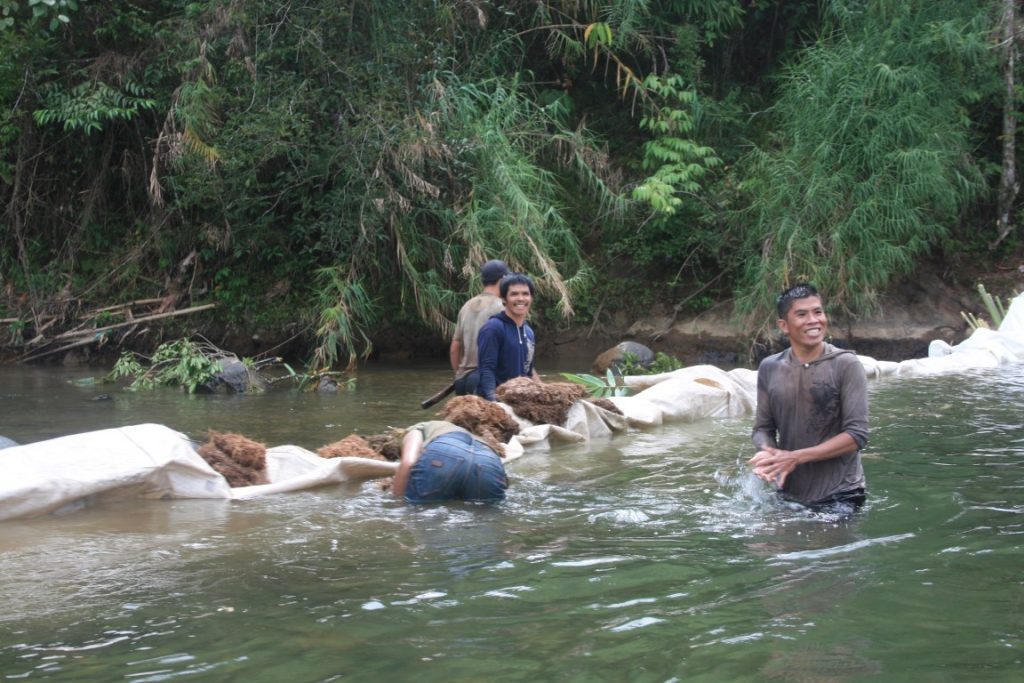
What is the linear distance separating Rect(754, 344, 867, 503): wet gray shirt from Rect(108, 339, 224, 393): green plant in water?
7.53m

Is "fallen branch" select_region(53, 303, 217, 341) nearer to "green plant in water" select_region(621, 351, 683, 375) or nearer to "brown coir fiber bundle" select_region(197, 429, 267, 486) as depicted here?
"green plant in water" select_region(621, 351, 683, 375)

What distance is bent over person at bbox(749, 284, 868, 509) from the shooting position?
4.94 meters

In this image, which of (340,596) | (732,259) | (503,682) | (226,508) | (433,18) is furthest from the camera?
(732,259)

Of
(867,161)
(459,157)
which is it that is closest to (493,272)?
(459,157)

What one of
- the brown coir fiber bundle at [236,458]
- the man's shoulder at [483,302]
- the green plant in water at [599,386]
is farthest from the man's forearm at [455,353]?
the brown coir fiber bundle at [236,458]

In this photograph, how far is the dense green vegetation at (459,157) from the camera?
12664 millimetres

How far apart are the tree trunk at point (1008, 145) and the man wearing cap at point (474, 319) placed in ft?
32.3

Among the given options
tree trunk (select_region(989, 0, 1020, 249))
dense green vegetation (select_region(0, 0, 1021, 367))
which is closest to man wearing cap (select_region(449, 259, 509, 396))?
dense green vegetation (select_region(0, 0, 1021, 367))

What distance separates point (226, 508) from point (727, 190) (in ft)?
35.1

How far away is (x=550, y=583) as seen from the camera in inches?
167

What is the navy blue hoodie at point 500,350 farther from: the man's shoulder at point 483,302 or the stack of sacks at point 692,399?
the stack of sacks at point 692,399

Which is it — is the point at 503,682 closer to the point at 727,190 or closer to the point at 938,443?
the point at 938,443

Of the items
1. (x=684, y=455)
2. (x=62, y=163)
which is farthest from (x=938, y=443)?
(x=62, y=163)

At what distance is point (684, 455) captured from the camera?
290 inches
